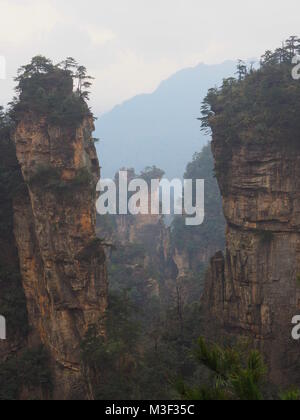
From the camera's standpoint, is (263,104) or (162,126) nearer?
(263,104)

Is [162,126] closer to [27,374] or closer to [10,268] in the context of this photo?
[10,268]

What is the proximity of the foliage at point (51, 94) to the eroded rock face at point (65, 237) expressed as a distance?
41 centimetres

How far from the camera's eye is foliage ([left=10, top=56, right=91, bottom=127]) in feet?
67.8

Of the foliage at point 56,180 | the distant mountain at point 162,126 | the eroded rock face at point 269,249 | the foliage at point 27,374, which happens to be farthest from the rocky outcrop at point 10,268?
the distant mountain at point 162,126

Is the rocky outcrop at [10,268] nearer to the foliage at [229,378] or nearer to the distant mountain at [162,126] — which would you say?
the foliage at [229,378]

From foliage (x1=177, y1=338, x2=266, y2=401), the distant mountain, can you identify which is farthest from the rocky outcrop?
the distant mountain

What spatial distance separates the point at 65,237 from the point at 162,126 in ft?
453

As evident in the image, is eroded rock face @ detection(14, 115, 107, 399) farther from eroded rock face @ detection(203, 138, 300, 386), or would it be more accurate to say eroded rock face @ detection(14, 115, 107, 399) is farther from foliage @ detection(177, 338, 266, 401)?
foliage @ detection(177, 338, 266, 401)

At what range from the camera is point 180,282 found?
39.0 metres

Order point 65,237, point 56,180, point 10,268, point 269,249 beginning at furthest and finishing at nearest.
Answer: point 10,268
point 269,249
point 65,237
point 56,180

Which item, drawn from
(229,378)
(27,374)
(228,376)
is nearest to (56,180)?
(27,374)

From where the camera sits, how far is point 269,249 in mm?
21406

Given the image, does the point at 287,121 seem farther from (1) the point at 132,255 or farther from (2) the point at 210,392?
(1) the point at 132,255

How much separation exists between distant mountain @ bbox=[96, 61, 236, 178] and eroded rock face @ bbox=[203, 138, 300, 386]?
364 feet
